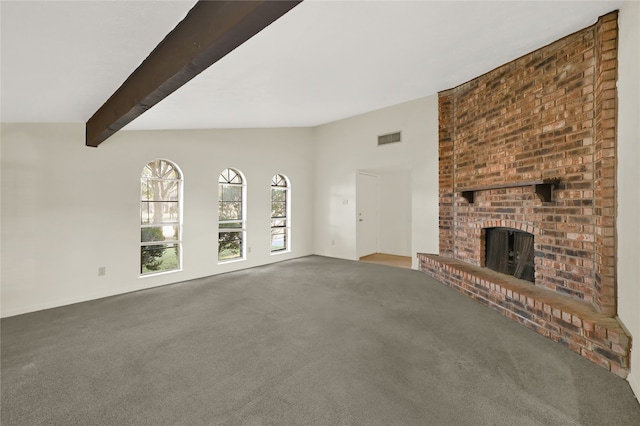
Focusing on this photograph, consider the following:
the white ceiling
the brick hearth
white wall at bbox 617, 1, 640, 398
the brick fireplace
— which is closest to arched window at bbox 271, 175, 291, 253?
the white ceiling

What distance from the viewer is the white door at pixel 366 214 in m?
6.34

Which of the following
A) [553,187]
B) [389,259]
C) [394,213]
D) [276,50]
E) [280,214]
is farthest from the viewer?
[394,213]

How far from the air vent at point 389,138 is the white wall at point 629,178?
131 inches

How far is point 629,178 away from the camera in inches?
78.4

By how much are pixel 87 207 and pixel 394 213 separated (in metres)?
5.88

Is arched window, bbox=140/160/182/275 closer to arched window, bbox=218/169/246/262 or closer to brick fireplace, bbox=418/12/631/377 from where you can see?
arched window, bbox=218/169/246/262

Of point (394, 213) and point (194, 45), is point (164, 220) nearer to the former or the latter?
point (194, 45)

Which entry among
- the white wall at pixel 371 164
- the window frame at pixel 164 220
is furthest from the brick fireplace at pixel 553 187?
the window frame at pixel 164 220

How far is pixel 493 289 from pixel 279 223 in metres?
4.41

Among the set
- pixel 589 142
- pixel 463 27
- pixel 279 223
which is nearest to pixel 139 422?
pixel 463 27

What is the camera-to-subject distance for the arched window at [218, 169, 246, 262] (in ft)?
17.5

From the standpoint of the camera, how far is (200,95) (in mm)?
3000

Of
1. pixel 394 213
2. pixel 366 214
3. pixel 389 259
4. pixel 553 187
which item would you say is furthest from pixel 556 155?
pixel 394 213

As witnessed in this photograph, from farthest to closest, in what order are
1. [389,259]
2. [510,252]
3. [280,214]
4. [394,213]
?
1. [394,213]
2. [280,214]
3. [389,259]
4. [510,252]
